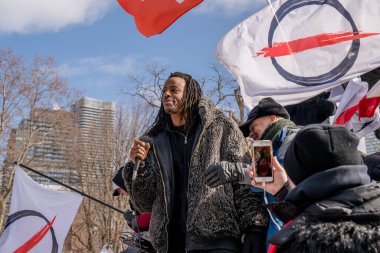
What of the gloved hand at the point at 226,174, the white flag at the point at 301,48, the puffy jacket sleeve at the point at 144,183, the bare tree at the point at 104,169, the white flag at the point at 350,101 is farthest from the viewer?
the bare tree at the point at 104,169

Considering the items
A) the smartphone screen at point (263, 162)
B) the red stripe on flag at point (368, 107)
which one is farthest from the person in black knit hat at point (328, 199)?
the red stripe on flag at point (368, 107)

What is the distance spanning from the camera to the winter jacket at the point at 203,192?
2.65 metres

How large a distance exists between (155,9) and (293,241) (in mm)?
3628

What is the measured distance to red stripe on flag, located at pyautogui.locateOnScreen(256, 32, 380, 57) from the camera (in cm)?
446

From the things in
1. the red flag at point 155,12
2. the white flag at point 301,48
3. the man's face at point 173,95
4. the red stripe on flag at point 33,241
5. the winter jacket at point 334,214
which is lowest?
the red stripe on flag at point 33,241

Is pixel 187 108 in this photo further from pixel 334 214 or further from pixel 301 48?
pixel 334 214

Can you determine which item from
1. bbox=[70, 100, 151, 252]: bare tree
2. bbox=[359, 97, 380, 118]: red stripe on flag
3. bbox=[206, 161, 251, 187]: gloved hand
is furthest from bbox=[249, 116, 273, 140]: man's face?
bbox=[70, 100, 151, 252]: bare tree

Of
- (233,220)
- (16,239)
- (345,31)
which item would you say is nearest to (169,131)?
(233,220)

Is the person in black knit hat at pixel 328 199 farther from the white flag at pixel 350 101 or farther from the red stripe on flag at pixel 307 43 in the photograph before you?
the white flag at pixel 350 101

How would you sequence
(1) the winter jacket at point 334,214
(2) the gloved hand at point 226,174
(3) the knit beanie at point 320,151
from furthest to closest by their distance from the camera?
(2) the gloved hand at point 226,174, (3) the knit beanie at point 320,151, (1) the winter jacket at point 334,214

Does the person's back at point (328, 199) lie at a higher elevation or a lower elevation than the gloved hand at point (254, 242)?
higher

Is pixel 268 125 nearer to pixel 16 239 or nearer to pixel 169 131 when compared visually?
pixel 169 131

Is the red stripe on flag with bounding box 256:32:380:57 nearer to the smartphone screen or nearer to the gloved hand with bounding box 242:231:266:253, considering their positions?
the gloved hand with bounding box 242:231:266:253

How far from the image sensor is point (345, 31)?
4508 millimetres
